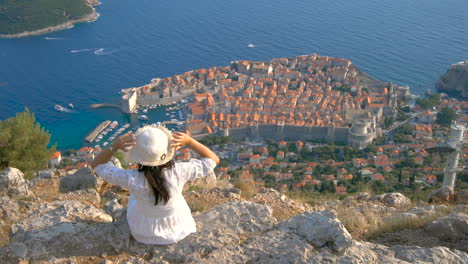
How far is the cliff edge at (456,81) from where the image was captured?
71.5 ft

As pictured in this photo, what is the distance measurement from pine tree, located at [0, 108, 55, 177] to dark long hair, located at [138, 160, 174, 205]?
3736 millimetres

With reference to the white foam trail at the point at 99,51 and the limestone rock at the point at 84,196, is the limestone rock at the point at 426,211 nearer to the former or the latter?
the limestone rock at the point at 84,196

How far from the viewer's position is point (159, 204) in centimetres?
220

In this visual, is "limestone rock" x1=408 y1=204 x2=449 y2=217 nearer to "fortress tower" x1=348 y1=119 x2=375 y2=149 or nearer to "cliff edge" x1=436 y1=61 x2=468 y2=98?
"fortress tower" x1=348 y1=119 x2=375 y2=149

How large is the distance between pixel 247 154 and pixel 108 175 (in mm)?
13163

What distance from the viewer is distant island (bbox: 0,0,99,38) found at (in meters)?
31.0

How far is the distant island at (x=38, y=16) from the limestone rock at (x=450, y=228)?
33074 mm

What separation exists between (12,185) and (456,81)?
22.6 m

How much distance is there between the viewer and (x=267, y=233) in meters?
2.38

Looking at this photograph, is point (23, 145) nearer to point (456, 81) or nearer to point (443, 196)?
point (443, 196)

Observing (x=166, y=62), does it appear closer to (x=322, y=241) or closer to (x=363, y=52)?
(x=363, y=52)

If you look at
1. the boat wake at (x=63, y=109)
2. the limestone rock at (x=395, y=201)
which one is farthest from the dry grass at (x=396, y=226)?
the boat wake at (x=63, y=109)

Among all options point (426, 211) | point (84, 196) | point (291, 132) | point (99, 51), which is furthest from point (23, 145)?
point (99, 51)

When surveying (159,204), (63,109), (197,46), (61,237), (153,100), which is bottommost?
(63,109)
